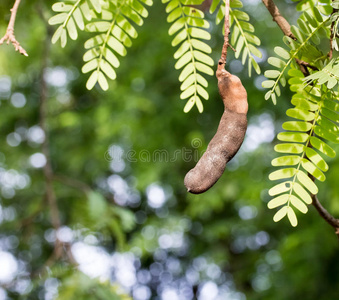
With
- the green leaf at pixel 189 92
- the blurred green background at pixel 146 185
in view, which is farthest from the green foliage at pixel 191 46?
the blurred green background at pixel 146 185

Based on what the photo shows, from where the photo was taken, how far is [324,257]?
3506 mm

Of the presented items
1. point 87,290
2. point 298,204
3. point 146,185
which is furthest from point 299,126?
point 146,185

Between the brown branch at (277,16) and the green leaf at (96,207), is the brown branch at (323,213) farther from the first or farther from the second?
the green leaf at (96,207)

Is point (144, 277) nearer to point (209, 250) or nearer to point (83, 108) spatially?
point (209, 250)

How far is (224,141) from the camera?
0.65 meters

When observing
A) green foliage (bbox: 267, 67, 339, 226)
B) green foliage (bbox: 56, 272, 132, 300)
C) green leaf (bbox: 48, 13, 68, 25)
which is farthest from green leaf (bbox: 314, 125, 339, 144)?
green foliage (bbox: 56, 272, 132, 300)

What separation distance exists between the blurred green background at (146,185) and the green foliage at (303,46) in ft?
4.47

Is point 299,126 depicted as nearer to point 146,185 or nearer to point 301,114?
point 301,114

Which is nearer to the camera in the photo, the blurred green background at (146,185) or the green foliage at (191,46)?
the green foliage at (191,46)

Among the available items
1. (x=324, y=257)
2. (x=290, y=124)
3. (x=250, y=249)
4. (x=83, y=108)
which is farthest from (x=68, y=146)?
(x=290, y=124)

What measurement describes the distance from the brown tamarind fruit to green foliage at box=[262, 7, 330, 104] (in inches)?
4.3

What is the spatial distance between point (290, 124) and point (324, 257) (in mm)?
2991

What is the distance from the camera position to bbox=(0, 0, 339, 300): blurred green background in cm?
293

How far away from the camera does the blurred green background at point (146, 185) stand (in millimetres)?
2934
